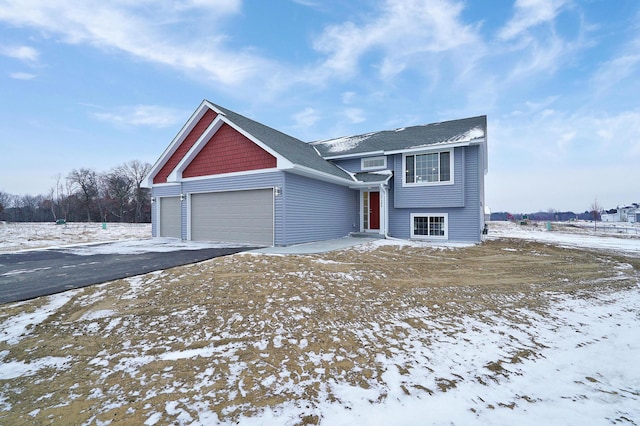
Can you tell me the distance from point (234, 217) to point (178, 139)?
19.5 feet

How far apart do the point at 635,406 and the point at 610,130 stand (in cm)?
2335

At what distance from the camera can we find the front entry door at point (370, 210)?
15633 mm

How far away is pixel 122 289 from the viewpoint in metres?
5.21

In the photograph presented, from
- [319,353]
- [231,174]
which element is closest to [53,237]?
[231,174]

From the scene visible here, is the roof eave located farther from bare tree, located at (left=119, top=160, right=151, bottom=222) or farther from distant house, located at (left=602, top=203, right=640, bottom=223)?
distant house, located at (left=602, top=203, right=640, bottom=223)

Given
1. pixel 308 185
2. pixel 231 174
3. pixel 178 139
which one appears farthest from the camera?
pixel 178 139

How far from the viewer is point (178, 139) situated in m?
14.8

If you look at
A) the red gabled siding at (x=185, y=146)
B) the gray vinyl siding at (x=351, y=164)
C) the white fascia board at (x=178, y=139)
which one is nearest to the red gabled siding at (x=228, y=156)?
the red gabled siding at (x=185, y=146)

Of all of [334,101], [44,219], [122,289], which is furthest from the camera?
[44,219]

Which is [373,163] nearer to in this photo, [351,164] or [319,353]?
[351,164]

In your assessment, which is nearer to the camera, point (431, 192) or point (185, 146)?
point (431, 192)

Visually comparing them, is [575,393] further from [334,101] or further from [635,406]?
[334,101]

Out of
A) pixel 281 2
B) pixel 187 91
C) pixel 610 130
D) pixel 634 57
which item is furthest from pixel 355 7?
pixel 610 130

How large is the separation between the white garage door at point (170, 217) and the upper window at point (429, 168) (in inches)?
478
